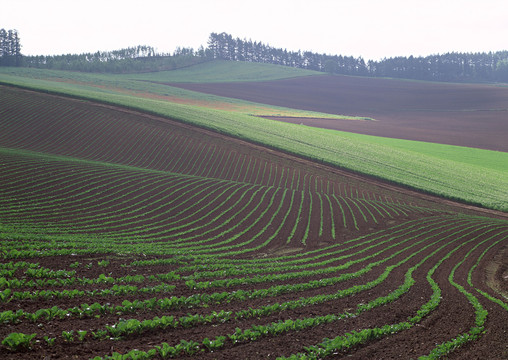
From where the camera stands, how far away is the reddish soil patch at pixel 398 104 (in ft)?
267

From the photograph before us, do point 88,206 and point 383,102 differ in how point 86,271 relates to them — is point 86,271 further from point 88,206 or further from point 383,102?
point 383,102

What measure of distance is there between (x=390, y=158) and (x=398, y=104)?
7331 cm

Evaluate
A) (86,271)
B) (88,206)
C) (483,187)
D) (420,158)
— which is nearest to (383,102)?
(420,158)

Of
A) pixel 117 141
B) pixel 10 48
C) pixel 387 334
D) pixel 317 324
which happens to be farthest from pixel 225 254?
pixel 10 48

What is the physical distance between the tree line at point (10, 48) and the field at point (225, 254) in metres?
93.7

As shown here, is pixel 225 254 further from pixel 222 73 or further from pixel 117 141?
pixel 222 73

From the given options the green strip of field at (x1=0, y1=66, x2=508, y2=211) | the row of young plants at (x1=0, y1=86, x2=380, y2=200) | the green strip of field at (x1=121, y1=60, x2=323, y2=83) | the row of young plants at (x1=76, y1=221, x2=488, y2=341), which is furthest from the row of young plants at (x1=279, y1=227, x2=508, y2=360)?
the green strip of field at (x1=121, y1=60, x2=323, y2=83)

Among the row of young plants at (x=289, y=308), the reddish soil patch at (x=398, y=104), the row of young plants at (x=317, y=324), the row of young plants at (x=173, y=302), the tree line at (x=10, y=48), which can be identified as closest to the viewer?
the row of young plants at (x=317, y=324)

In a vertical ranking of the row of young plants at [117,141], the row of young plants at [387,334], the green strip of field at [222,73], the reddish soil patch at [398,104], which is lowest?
the row of young plants at [387,334]

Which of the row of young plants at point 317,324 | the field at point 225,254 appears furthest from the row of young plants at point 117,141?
the row of young plants at point 317,324

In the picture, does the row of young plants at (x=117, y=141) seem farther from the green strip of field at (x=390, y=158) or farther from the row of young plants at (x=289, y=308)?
the row of young plants at (x=289, y=308)

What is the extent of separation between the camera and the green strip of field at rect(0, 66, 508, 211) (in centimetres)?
4378

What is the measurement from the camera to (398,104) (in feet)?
398

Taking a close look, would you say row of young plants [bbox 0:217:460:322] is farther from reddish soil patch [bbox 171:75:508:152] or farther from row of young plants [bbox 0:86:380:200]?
reddish soil patch [bbox 171:75:508:152]
